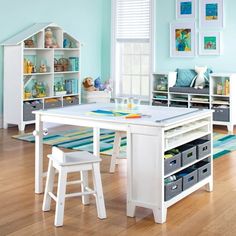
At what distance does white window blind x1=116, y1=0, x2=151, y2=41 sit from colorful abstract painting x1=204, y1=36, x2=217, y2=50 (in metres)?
1.08

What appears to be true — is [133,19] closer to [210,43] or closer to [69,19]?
[69,19]

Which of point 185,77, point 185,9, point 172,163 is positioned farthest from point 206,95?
point 172,163

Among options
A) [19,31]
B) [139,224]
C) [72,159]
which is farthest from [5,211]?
[19,31]

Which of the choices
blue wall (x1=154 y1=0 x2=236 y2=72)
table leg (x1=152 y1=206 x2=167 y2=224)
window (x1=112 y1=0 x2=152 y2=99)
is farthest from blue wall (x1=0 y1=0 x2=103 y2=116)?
table leg (x1=152 y1=206 x2=167 y2=224)

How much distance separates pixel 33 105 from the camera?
22.5 ft

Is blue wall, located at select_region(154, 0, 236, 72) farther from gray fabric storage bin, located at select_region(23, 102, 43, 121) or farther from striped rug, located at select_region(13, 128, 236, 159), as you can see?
gray fabric storage bin, located at select_region(23, 102, 43, 121)

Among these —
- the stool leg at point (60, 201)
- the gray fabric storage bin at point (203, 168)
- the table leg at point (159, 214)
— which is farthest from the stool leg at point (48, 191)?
the gray fabric storage bin at point (203, 168)

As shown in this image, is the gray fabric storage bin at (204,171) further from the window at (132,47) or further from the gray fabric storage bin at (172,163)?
the window at (132,47)

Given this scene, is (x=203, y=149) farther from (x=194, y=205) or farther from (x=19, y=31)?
(x=19, y=31)

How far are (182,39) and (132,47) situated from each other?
106 cm

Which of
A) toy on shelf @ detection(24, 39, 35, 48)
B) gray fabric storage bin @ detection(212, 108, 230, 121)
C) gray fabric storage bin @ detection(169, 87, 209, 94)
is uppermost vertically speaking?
toy on shelf @ detection(24, 39, 35, 48)

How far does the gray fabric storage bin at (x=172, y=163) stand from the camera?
10.6 feet

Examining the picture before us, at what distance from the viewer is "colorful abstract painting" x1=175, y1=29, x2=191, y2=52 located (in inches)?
305

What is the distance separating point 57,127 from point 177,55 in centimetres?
231
